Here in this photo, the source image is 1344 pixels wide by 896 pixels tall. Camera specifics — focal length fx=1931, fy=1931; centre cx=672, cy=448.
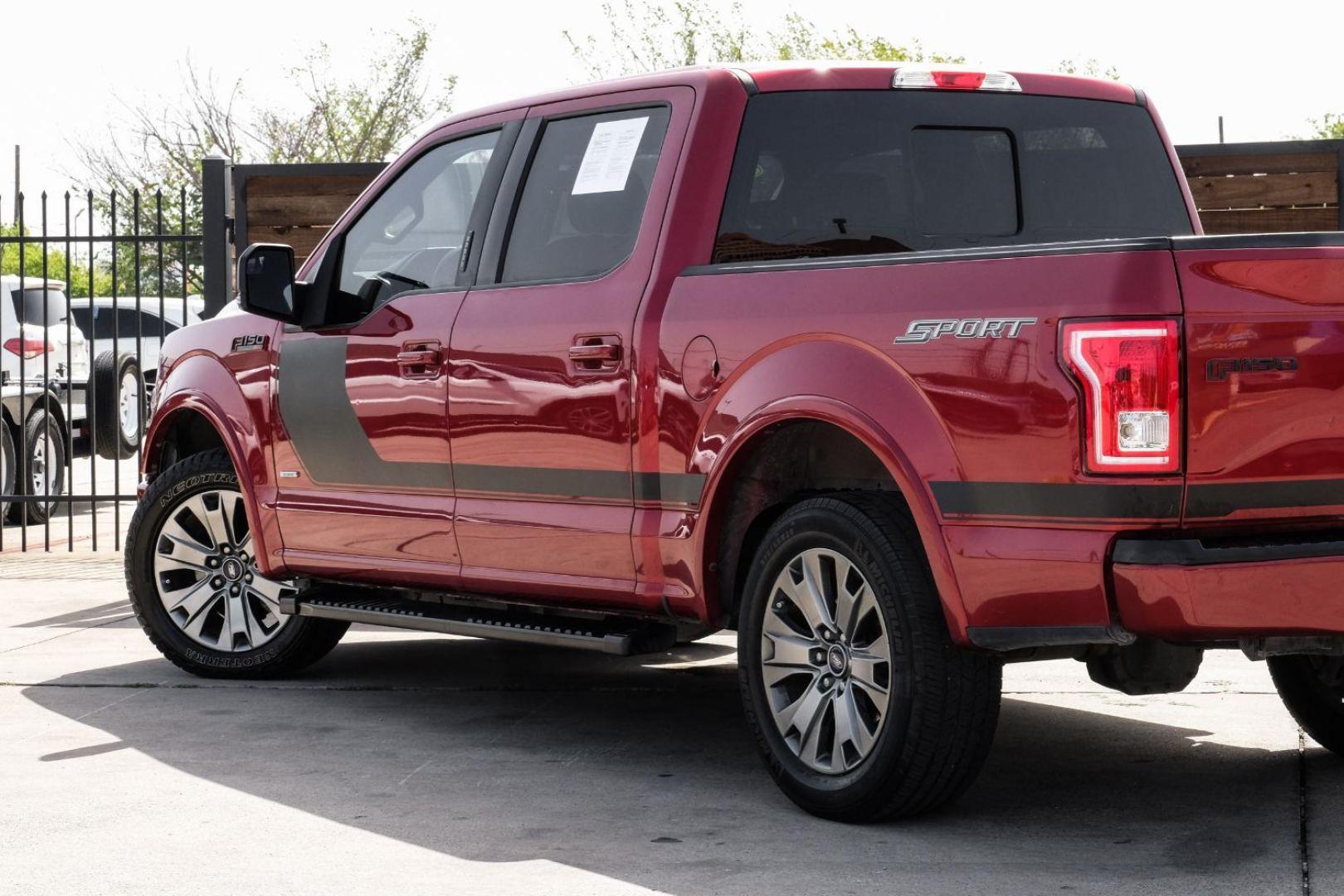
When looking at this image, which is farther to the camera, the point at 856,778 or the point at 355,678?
the point at 355,678

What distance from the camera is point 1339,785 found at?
213 inches

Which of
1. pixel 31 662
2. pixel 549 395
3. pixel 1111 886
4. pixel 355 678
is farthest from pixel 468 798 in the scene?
pixel 31 662

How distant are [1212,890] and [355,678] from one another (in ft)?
13.6

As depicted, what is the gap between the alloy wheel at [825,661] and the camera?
193 inches

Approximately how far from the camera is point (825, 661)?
506cm

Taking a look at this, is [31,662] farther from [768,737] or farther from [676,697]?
[768,737]

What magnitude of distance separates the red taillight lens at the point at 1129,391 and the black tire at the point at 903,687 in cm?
66

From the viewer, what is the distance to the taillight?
5.87m

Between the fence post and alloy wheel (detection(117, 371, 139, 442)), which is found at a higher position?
the fence post

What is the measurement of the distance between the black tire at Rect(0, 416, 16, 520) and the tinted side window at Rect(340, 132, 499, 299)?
26.7ft

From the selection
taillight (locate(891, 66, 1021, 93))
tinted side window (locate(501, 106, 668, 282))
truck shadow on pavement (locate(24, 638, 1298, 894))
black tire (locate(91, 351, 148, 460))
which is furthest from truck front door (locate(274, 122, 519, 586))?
black tire (locate(91, 351, 148, 460))

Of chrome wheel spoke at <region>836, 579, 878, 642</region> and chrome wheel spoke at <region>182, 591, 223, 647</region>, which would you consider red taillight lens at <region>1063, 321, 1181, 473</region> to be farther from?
chrome wheel spoke at <region>182, 591, 223, 647</region>

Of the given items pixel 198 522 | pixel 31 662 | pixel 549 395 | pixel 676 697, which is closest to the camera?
pixel 549 395

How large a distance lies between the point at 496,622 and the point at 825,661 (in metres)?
1.43
